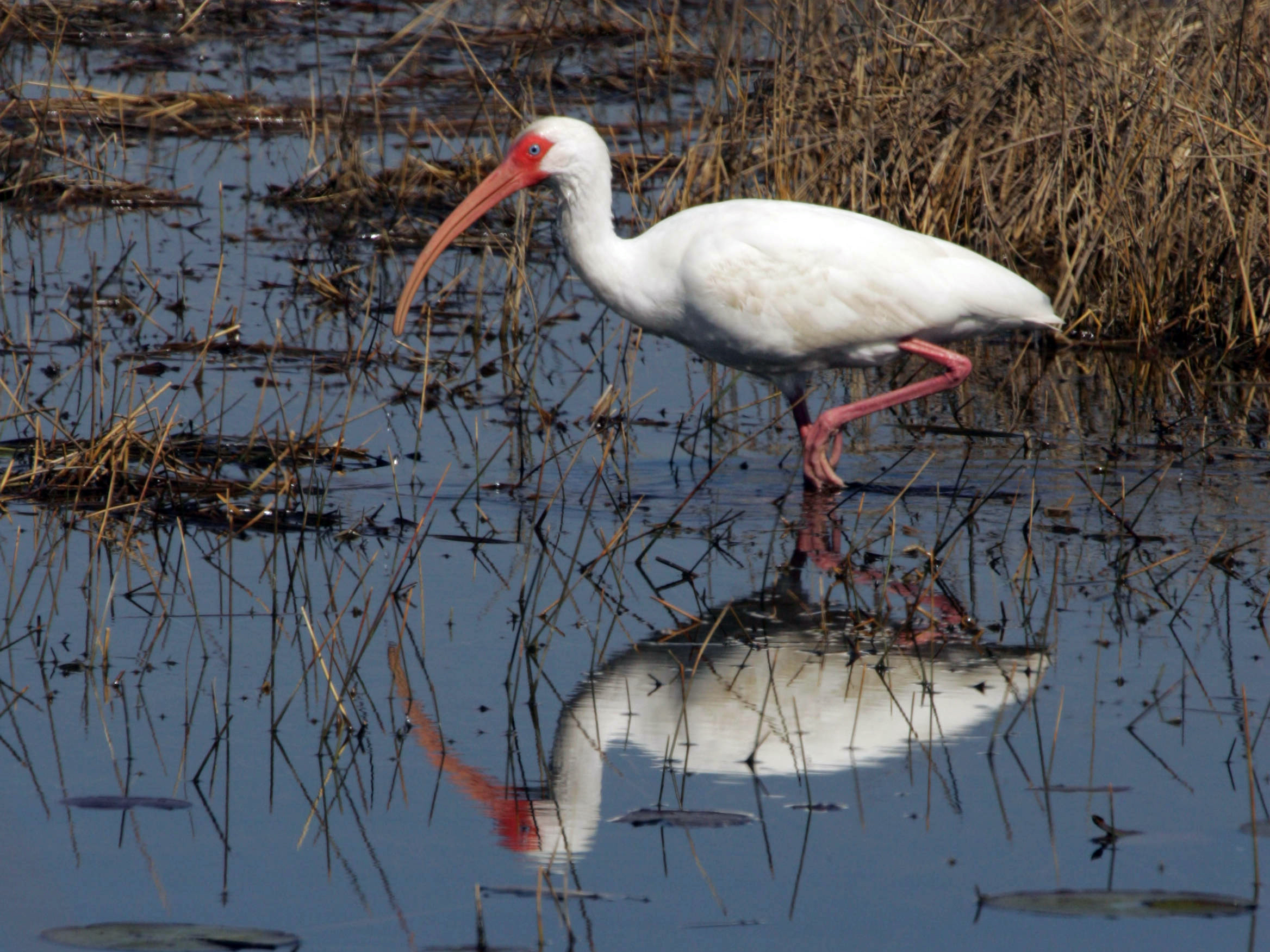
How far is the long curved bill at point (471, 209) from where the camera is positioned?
307 inches

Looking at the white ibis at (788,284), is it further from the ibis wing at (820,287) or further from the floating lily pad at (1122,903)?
the floating lily pad at (1122,903)

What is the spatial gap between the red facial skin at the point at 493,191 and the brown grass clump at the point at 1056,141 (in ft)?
5.43

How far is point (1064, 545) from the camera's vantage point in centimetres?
647

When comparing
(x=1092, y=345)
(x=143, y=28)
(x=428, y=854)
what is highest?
(x=143, y=28)

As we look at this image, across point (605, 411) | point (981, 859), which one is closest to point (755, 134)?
point (605, 411)

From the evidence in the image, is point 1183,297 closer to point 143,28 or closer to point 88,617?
point 88,617

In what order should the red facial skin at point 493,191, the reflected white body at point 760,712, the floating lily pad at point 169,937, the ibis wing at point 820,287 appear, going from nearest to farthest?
the floating lily pad at point 169,937, the reflected white body at point 760,712, the ibis wing at point 820,287, the red facial skin at point 493,191

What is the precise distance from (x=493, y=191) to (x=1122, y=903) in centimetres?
494

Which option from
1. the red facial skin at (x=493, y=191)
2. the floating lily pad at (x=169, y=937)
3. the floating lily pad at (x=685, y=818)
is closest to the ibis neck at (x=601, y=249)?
the red facial skin at (x=493, y=191)

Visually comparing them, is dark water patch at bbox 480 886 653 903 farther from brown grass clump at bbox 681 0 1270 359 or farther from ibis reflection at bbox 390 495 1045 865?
brown grass clump at bbox 681 0 1270 359

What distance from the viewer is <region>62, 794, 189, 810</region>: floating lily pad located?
416 cm

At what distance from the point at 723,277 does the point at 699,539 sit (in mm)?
1089

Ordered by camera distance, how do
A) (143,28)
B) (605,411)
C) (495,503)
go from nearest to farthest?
(495,503) < (605,411) < (143,28)

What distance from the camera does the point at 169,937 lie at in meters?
3.53
